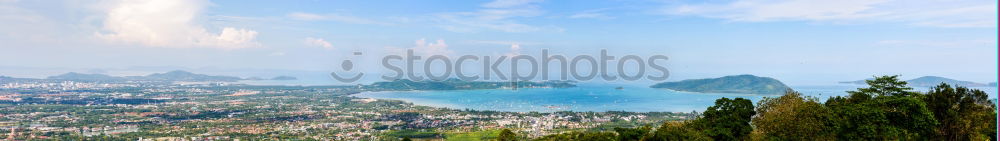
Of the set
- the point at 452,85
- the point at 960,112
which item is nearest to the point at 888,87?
the point at 960,112

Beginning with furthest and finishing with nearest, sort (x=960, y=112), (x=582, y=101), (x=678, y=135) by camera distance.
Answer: (x=582, y=101)
(x=678, y=135)
(x=960, y=112)

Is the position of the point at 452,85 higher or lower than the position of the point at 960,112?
lower

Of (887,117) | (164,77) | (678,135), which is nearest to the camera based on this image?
(887,117)

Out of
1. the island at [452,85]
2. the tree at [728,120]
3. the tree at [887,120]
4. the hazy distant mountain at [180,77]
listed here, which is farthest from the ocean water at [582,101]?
the hazy distant mountain at [180,77]

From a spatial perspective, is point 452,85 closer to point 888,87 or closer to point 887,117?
point 888,87

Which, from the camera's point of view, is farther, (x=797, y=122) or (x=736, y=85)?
(x=736, y=85)

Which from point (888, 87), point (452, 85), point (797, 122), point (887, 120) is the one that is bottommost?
point (452, 85)

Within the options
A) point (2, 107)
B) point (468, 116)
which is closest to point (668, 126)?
point (468, 116)
